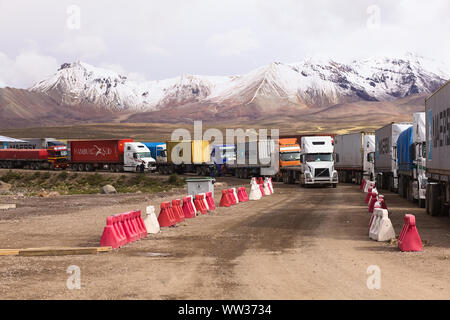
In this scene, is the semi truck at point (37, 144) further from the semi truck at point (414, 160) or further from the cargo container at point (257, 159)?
the semi truck at point (414, 160)

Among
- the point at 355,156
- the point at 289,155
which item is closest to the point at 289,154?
the point at 289,155

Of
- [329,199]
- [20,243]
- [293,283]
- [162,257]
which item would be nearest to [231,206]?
[329,199]

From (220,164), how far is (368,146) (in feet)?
77.5

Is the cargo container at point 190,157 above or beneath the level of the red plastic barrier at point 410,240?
above

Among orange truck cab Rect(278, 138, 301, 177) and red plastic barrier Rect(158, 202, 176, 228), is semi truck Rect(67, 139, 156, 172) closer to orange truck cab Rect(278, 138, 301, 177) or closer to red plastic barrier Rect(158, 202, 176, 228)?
orange truck cab Rect(278, 138, 301, 177)

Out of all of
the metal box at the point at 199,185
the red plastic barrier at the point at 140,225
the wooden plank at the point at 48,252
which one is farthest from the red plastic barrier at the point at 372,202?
the wooden plank at the point at 48,252

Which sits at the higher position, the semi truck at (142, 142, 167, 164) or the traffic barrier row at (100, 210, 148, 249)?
the semi truck at (142, 142, 167, 164)

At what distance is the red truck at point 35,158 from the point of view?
86562 mm

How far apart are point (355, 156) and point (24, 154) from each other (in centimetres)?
5125

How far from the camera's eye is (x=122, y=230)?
16703mm

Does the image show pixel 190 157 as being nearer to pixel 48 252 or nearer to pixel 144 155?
pixel 144 155

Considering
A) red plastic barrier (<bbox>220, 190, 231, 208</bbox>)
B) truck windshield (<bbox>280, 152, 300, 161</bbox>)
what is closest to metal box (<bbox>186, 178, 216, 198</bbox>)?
red plastic barrier (<bbox>220, 190, 231, 208</bbox>)

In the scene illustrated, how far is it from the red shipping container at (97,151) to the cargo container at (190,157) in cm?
595

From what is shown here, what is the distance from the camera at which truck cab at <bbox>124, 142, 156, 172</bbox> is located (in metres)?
75.1
